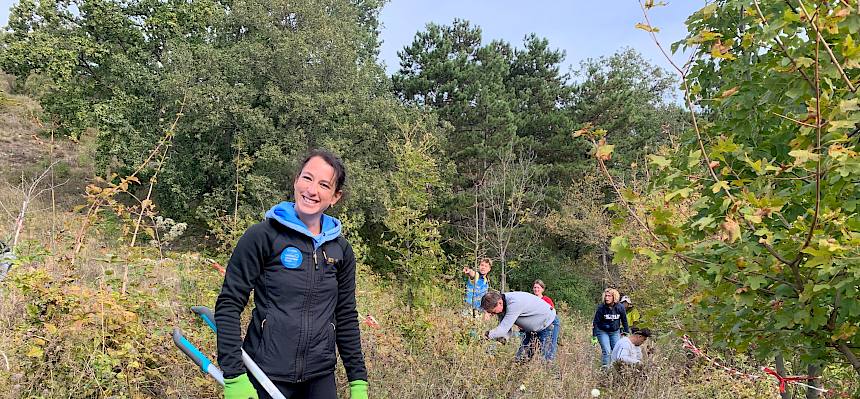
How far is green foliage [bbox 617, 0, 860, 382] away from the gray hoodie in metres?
3.37

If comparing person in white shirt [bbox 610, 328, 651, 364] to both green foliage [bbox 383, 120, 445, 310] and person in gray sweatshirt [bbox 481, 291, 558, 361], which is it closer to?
person in gray sweatshirt [bbox 481, 291, 558, 361]

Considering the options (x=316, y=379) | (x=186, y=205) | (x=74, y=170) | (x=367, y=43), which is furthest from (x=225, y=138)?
(x=316, y=379)

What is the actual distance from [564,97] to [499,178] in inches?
214

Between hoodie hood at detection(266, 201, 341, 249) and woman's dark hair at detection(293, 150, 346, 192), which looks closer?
hoodie hood at detection(266, 201, 341, 249)

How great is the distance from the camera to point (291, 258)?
2.03 m

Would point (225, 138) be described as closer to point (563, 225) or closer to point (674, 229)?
point (563, 225)

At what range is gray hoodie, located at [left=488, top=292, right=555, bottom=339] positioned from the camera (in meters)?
5.58

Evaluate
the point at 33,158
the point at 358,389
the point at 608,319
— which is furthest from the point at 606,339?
the point at 33,158

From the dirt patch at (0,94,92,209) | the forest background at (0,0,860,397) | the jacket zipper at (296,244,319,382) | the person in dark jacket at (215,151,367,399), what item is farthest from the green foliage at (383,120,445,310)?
the dirt patch at (0,94,92,209)

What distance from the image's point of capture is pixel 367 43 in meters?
25.2

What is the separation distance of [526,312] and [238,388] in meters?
4.23

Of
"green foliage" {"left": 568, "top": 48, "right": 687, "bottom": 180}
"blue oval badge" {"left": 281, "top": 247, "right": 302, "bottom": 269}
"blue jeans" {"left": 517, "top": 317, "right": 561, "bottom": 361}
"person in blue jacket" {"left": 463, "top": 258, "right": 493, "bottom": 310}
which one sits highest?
"green foliage" {"left": 568, "top": 48, "right": 687, "bottom": 180}

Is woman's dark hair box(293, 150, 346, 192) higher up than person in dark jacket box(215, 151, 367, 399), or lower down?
higher up

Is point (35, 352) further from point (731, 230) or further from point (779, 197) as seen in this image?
point (779, 197)
